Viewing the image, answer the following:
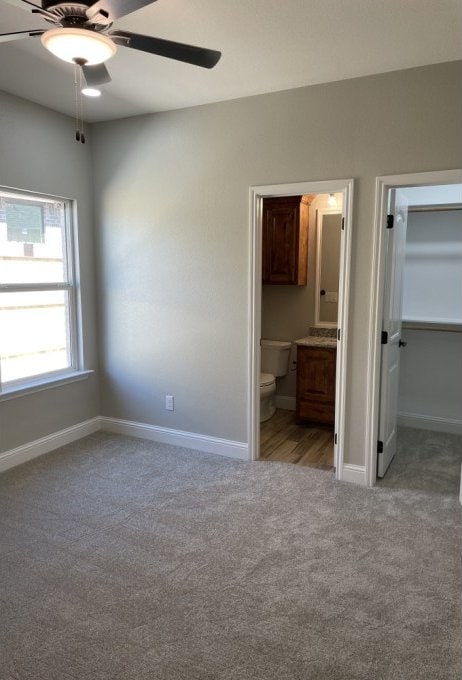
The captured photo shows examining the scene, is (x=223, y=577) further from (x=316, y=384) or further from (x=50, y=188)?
(x=50, y=188)

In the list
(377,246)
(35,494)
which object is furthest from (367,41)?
(35,494)

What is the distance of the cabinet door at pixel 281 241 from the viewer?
4.73m

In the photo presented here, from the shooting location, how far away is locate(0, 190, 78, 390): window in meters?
3.57

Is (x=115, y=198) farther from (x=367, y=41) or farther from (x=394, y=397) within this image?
(x=394, y=397)

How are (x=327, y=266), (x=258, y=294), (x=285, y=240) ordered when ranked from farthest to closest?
1. (x=327, y=266)
2. (x=285, y=240)
3. (x=258, y=294)

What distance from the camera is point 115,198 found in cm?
407

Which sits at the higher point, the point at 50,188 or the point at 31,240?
the point at 50,188

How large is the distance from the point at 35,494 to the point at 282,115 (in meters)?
3.06

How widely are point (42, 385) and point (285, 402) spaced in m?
2.56

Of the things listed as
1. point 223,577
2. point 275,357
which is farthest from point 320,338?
point 223,577

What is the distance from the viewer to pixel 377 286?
314cm

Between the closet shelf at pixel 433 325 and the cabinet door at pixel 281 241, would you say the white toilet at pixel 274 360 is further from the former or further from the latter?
the closet shelf at pixel 433 325

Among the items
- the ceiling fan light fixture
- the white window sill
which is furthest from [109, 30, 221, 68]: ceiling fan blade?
the white window sill

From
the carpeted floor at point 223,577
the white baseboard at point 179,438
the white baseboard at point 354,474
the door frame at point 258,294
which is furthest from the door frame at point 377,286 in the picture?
the white baseboard at point 179,438
